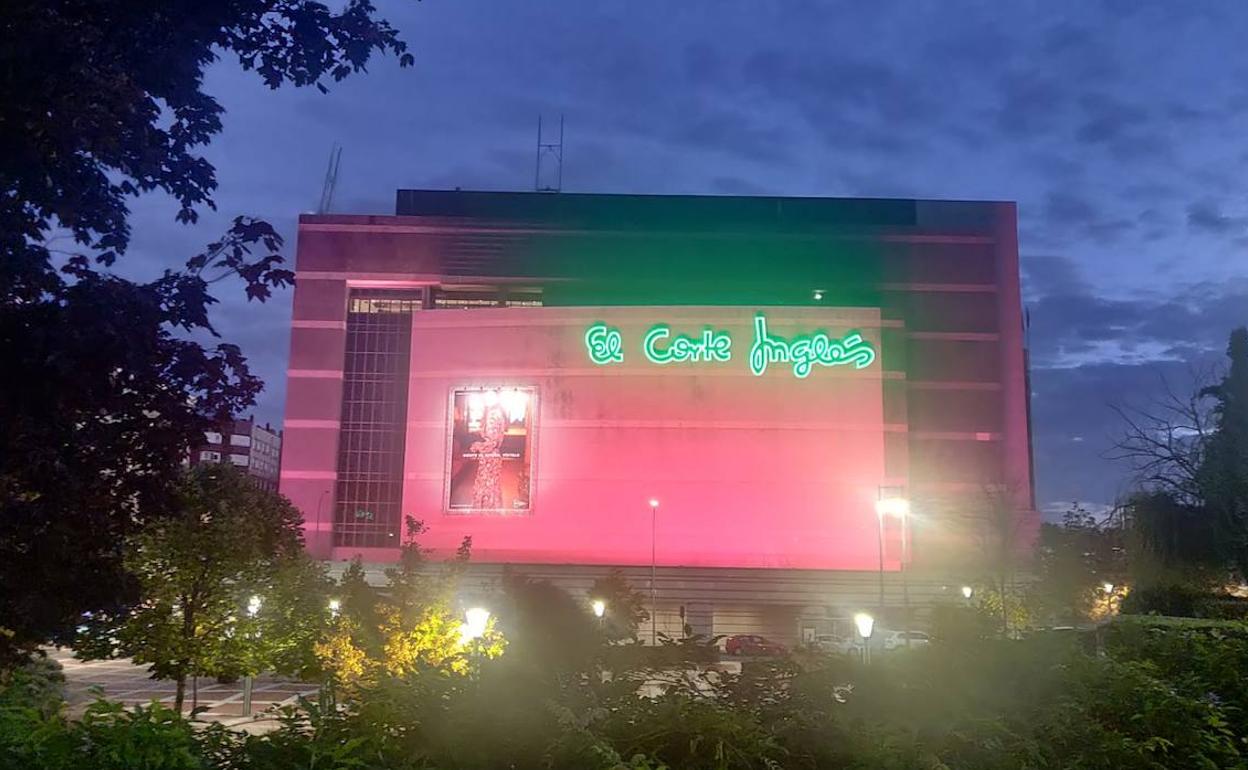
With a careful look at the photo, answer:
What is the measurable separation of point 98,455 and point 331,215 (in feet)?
191

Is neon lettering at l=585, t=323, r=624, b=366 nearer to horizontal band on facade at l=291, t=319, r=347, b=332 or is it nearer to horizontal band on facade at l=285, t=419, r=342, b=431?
horizontal band on facade at l=291, t=319, r=347, b=332

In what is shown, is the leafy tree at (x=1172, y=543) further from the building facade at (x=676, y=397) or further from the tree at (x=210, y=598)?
the tree at (x=210, y=598)

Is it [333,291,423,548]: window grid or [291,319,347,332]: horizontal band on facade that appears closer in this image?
[333,291,423,548]: window grid

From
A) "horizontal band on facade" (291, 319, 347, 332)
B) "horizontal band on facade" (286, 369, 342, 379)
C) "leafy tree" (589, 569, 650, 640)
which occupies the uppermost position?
"horizontal band on facade" (291, 319, 347, 332)

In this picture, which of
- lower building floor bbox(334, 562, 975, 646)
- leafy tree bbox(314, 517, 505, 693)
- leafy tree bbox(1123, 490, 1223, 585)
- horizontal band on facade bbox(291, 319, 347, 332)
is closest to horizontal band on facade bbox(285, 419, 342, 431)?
horizontal band on facade bbox(291, 319, 347, 332)

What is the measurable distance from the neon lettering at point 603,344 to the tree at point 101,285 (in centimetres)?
4841

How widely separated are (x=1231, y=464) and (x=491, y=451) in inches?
1473

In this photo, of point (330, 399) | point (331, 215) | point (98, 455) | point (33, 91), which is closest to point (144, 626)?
point (98, 455)

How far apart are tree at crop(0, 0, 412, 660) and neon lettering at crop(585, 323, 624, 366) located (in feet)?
159

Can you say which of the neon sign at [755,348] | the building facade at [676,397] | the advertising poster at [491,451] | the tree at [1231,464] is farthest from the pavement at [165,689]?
the tree at [1231,464]

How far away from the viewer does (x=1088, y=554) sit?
56281mm

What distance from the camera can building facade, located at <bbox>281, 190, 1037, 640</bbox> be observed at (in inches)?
2101

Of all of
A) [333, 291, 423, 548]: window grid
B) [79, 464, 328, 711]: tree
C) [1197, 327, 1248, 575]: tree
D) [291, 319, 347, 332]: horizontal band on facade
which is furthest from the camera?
[291, 319, 347, 332]: horizontal band on facade

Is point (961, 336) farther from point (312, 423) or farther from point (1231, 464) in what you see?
point (312, 423)
